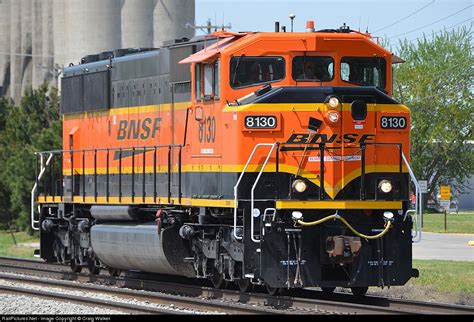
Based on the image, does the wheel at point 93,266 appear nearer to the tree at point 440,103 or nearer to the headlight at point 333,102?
the headlight at point 333,102

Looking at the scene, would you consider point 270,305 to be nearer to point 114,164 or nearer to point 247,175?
point 247,175

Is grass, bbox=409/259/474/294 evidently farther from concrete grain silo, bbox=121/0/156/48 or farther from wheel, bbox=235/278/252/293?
concrete grain silo, bbox=121/0/156/48

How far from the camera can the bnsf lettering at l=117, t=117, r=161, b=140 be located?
736 inches

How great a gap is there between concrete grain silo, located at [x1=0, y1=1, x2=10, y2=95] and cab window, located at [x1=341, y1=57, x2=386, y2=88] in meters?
75.3

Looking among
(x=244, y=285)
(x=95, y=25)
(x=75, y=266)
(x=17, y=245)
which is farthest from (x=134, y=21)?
(x=244, y=285)

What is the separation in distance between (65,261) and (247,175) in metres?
7.85

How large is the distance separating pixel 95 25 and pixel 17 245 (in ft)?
116

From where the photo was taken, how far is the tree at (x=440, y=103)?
60.8 meters

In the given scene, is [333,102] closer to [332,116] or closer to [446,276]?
[332,116]

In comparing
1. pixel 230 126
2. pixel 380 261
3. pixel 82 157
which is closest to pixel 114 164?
pixel 82 157

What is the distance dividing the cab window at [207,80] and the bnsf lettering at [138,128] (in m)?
2.27

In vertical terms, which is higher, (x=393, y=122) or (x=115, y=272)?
(x=393, y=122)

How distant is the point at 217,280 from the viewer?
55.5 ft

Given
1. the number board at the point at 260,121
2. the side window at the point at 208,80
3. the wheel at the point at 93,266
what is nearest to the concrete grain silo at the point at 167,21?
the wheel at the point at 93,266
